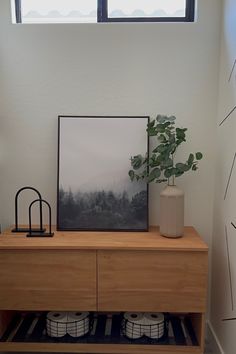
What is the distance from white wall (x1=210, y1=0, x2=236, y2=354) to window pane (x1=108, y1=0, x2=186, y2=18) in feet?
1.10

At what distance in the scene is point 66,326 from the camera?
178 cm

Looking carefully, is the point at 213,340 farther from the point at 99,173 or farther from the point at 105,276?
the point at 99,173

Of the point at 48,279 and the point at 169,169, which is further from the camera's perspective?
the point at 169,169

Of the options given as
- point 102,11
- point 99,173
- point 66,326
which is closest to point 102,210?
point 99,173

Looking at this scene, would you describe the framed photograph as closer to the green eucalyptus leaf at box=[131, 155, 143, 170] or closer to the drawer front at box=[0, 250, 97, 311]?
the green eucalyptus leaf at box=[131, 155, 143, 170]

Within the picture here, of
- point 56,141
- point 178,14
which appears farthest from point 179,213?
point 178,14

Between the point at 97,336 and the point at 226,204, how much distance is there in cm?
112

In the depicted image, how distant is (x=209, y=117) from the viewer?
1.96 metres

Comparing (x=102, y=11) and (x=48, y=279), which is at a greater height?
(x=102, y=11)

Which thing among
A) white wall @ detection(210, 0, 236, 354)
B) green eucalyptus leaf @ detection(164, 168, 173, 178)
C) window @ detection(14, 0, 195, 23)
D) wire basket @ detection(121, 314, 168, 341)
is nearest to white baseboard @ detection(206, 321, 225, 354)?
white wall @ detection(210, 0, 236, 354)

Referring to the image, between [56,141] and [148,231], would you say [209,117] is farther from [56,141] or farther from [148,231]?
[56,141]

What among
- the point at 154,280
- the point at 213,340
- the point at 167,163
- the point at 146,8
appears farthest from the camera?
the point at 146,8

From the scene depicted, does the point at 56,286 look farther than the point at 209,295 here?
No

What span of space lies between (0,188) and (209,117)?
1.49 meters
